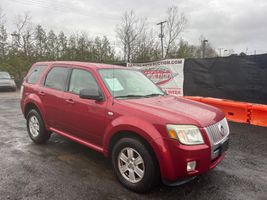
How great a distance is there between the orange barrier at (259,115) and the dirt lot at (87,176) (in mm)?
1730

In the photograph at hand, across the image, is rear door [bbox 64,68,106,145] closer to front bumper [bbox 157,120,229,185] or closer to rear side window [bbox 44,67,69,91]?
rear side window [bbox 44,67,69,91]

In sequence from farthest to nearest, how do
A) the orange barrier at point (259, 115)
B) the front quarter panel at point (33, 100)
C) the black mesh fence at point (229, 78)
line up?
1. the black mesh fence at point (229, 78)
2. the orange barrier at point (259, 115)
3. the front quarter panel at point (33, 100)

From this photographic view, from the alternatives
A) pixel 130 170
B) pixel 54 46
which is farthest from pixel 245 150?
pixel 54 46

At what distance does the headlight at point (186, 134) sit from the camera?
3289 millimetres

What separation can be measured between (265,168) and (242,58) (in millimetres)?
5087

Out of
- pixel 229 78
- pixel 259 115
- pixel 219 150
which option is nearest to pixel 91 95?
pixel 219 150

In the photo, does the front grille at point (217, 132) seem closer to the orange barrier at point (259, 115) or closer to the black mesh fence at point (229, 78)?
the orange barrier at point (259, 115)

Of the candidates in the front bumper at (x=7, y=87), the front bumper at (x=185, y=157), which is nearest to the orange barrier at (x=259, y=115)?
the front bumper at (x=185, y=157)

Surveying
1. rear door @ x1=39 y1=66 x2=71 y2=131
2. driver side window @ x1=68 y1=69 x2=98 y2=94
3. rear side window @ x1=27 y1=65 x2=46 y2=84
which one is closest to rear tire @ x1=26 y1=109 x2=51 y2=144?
rear door @ x1=39 y1=66 x2=71 y2=131

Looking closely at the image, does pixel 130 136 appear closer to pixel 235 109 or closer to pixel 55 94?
pixel 55 94

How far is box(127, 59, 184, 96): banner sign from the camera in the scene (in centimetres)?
1090

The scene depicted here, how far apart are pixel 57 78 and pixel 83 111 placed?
124 centimetres

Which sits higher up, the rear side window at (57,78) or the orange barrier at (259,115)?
the rear side window at (57,78)

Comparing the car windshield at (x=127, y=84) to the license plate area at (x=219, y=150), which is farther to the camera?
the car windshield at (x=127, y=84)
